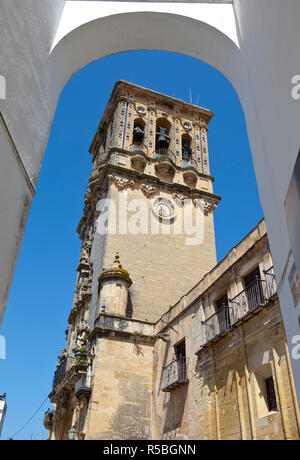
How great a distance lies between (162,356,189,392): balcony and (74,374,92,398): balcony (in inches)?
110

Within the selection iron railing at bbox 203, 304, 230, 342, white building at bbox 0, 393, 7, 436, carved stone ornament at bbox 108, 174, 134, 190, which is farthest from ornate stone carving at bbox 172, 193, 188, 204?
white building at bbox 0, 393, 7, 436

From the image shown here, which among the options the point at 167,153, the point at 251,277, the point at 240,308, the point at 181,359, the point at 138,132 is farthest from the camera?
the point at 167,153

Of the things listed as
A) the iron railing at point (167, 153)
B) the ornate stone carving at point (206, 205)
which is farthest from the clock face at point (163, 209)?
the iron railing at point (167, 153)

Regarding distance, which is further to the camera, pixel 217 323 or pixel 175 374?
pixel 175 374

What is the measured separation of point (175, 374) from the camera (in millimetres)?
14023

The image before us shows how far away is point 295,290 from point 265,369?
8594 millimetres

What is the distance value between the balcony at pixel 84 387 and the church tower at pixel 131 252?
4 centimetres

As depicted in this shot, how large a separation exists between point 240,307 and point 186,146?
16822 millimetres

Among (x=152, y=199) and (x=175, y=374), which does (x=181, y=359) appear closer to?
(x=175, y=374)

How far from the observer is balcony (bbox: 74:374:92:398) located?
579 inches

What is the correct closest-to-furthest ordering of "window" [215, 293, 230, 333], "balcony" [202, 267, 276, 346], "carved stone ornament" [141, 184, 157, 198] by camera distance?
"balcony" [202, 267, 276, 346] → "window" [215, 293, 230, 333] → "carved stone ornament" [141, 184, 157, 198]

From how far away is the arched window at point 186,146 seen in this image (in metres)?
Answer: 25.8

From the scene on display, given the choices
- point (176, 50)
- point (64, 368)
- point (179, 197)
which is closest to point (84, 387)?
point (64, 368)

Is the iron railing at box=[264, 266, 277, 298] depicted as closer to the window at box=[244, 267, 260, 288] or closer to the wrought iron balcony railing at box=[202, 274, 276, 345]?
the wrought iron balcony railing at box=[202, 274, 276, 345]
